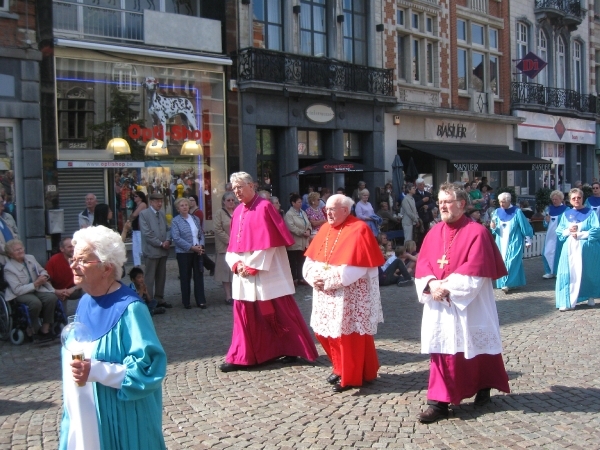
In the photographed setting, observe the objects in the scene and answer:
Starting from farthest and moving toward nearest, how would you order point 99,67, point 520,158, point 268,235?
point 520,158 → point 99,67 → point 268,235

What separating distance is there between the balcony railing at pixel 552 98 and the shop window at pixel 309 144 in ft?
35.5

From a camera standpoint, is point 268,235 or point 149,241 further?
point 149,241

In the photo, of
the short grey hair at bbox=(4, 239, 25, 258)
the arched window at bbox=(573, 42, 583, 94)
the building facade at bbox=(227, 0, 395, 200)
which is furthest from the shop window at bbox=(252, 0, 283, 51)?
the arched window at bbox=(573, 42, 583, 94)

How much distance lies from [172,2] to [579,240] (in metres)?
11.2

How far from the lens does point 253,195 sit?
752 centimetres

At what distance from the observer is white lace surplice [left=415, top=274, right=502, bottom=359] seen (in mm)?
5594

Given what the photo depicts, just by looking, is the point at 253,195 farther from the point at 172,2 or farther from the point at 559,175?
the point at 559,175

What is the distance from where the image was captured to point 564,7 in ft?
101

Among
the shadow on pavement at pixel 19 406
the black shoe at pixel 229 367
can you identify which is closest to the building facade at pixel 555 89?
the black shoe at pixel 229 367

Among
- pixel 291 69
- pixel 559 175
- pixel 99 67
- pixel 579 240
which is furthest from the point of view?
pixel 559 175

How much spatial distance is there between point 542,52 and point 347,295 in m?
27.0

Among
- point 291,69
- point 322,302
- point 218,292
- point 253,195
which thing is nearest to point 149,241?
point 218,292

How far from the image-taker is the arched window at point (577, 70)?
32594 mm

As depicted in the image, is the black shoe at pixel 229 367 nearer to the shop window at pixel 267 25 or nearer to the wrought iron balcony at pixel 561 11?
the shop window at pixel 267 25
